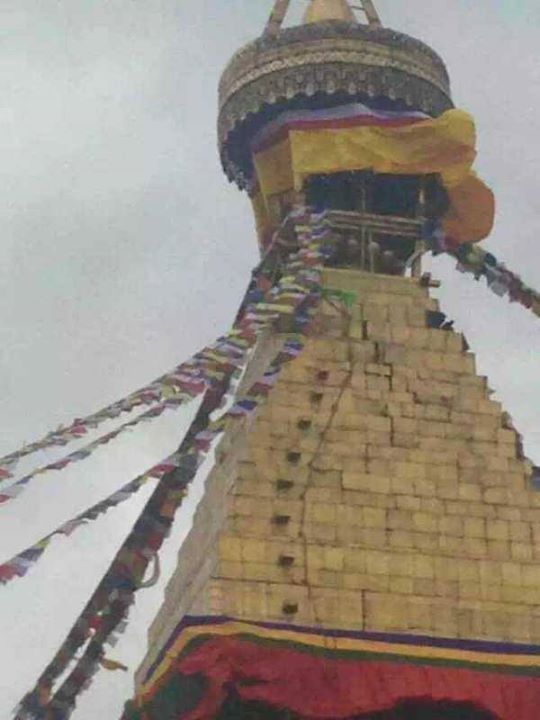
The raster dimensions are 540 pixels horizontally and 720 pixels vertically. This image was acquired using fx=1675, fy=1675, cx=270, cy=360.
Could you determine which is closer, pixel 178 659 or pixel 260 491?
pixel 178 659

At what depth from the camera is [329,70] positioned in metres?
20.4

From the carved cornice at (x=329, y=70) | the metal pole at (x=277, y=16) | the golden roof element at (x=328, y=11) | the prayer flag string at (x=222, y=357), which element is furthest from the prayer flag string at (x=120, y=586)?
the golden roof element at (x=328, y=11)

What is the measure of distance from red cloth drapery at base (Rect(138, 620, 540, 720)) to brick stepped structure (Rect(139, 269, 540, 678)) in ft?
1.33

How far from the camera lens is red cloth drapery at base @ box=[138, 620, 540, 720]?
15.1 m

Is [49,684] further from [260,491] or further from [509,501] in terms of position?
[509,501]

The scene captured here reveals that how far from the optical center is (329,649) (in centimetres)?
Answer: 1563

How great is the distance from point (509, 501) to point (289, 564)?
99.8 inches

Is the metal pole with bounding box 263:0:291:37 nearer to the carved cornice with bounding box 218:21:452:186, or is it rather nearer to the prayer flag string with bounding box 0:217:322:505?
the carved cornice with bounding box 218:21:452:186

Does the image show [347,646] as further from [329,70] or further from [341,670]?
[329,70]

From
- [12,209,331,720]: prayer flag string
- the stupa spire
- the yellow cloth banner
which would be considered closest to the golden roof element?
the stupa spire

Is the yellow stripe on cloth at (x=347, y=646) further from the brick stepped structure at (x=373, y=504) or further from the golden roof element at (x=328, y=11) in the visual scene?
the golden roof element at (x=328, y=11)

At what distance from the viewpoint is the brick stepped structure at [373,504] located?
1622 centimetres

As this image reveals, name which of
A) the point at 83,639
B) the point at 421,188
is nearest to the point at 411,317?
the point at 421,188

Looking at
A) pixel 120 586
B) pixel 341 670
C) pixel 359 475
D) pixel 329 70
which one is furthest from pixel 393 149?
pixel 341 670
